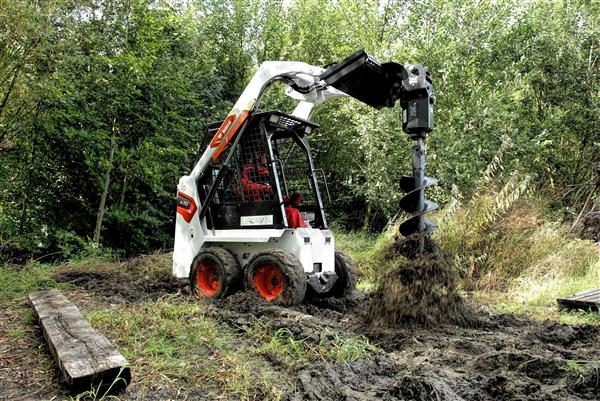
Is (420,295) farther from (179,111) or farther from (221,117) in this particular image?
(221,117)

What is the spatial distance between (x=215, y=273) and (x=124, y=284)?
1.41 m

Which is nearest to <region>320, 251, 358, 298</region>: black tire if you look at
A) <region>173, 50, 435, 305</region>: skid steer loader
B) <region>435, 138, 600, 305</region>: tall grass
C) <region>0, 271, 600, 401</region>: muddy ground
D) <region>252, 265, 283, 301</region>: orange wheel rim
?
<region>173, 50, 435, 305</region>: skid steer loader

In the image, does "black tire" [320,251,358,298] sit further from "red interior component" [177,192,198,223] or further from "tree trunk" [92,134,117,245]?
"tree trunk" [92,134,117,245]

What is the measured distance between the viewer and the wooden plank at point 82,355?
267cm

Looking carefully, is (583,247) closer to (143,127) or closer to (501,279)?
(501,279)

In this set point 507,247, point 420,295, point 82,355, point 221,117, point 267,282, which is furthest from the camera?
point 221,117

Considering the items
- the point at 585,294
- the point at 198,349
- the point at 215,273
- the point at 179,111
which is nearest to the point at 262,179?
the point at 215,273

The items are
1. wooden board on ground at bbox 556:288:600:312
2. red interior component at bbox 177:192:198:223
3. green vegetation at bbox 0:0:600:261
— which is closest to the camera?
wooden board on ground at bbox 556:288:600:312

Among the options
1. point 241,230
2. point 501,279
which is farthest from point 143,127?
point 501,279

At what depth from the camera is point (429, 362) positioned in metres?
3.39

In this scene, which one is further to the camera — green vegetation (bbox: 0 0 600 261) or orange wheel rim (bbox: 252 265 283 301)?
green vegetation (bbox: 0 0 600 261)

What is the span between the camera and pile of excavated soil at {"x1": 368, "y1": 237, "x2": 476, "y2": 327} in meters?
4.36

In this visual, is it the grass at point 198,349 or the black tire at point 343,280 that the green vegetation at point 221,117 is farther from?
the black tire at point 343,280

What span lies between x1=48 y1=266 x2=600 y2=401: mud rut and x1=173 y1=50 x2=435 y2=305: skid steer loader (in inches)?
16.6
